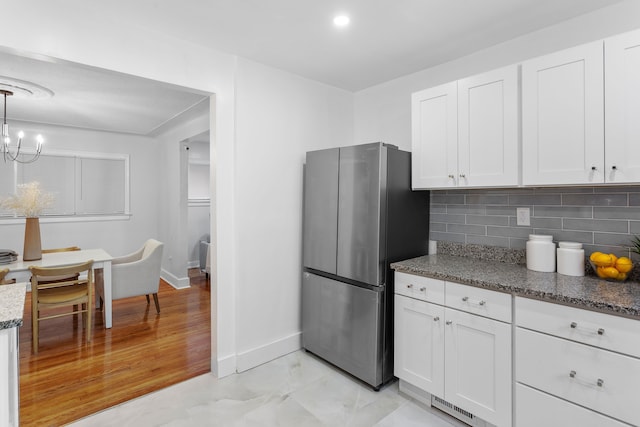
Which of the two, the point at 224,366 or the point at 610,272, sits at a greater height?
the point at 610,272

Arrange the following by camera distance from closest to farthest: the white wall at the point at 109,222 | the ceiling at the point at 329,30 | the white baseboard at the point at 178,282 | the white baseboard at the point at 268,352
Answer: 1. the ceiling at the point at 329,30
2. the white baseboard at the point at 268,352
3. the white wall at the point at 109,222
4. the white baseboard at the point at 178,282

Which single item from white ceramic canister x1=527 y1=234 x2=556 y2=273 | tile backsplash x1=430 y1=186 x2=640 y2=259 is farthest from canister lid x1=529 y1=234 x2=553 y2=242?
tile backsplash x1=430 y1=186 x2=640 y2=259

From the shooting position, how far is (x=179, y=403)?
2.22 m

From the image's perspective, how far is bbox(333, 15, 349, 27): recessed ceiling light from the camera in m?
2.04

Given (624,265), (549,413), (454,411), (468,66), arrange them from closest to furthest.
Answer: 1. (549,413)
2. (624,265)
3. (454,411)
4. (468,66)

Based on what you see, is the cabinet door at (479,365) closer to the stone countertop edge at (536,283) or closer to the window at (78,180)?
the stone countertop edge at (536,283)

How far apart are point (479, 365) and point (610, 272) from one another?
0.86m

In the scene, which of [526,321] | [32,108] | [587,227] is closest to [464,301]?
[526,321]

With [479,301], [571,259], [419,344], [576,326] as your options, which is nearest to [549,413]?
[576,326]

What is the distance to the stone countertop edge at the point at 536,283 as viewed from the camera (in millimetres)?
1487

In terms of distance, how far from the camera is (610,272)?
5.92ft

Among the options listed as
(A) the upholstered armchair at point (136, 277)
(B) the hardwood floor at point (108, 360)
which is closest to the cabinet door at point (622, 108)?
(B) the hardwood floor at point (108, 360)

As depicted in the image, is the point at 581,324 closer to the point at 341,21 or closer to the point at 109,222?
the point at 341,21

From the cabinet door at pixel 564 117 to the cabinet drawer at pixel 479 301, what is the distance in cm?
72
